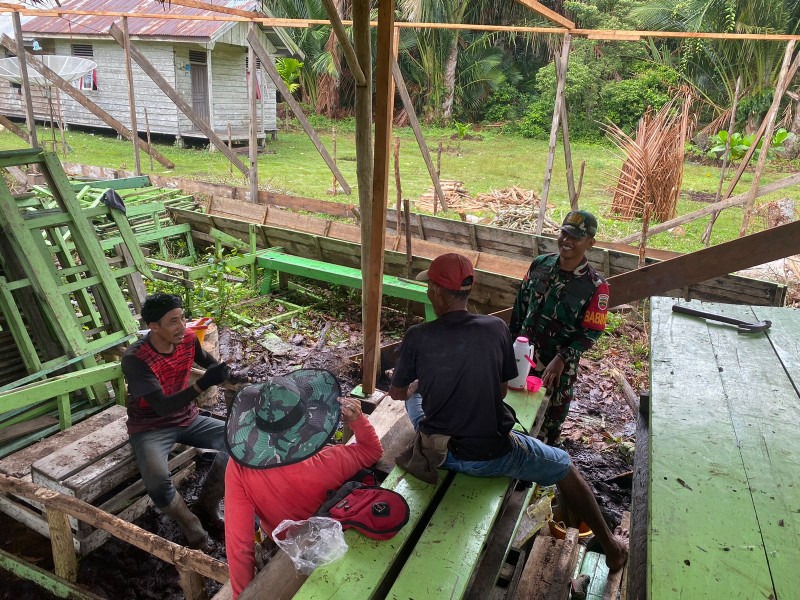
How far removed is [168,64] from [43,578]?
18.7m

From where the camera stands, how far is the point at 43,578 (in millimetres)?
3512

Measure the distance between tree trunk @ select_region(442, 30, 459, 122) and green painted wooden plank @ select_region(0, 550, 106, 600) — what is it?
76.8ft

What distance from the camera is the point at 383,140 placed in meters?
3.16

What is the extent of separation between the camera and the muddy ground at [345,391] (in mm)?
3771

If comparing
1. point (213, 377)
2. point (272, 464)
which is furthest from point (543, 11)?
point (272, 464)

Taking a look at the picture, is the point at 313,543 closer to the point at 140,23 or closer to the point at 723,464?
the point at 723,464

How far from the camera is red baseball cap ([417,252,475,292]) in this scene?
2.65m

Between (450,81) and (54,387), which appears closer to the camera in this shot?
(54,387)

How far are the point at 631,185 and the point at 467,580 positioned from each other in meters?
11.5

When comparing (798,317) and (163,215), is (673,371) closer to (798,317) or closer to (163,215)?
(798,317)

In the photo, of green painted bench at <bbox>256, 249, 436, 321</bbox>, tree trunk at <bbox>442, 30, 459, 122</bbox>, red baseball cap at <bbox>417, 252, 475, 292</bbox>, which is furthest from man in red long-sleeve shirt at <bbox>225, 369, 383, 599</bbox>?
tree trunk at <bbox>442, 30, 459, 122</bbox>

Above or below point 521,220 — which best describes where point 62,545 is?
below

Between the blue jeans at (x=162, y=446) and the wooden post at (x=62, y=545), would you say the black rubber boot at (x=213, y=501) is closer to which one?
the blue jeans at (x=162, y=446)

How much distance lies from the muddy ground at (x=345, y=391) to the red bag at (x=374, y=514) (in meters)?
1.96
